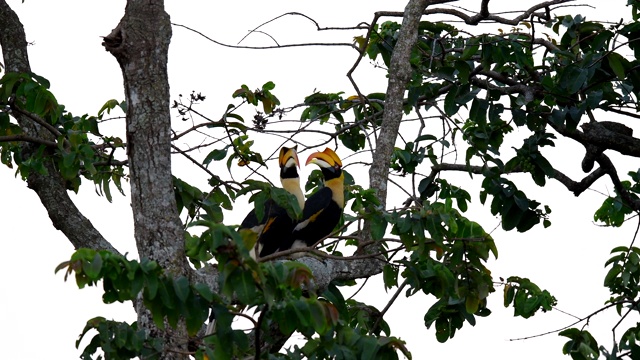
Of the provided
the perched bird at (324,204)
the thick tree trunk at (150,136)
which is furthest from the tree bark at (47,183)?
the thick tree trunk at (150,136)

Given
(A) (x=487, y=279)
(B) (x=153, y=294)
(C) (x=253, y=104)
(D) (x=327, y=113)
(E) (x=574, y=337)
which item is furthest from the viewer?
(D) (x=327, y=113)

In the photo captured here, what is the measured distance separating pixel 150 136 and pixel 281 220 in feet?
6.27

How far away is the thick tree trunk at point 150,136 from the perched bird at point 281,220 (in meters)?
1.65

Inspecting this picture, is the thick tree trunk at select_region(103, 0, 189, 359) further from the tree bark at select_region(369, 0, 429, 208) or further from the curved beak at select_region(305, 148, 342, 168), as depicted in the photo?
the curved beak at select_region(305, 148, 342, 168)

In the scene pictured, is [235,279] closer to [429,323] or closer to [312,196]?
[429,323]

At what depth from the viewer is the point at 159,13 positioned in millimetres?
3402

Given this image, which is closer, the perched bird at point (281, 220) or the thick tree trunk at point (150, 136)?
the thick tree trunk at point (150, 136)

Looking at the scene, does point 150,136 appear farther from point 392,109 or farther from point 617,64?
point 617,64

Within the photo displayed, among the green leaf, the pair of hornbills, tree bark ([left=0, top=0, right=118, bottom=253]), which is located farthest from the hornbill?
the green leaf

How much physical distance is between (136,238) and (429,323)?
1.52 meters

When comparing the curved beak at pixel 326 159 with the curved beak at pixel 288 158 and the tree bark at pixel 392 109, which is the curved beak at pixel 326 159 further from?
the tree bark at pixel 392 109

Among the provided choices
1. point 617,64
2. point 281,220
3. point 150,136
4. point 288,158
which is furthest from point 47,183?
point 617,64

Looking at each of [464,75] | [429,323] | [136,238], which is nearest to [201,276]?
[136,238]

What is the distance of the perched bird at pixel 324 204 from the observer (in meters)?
5.12
